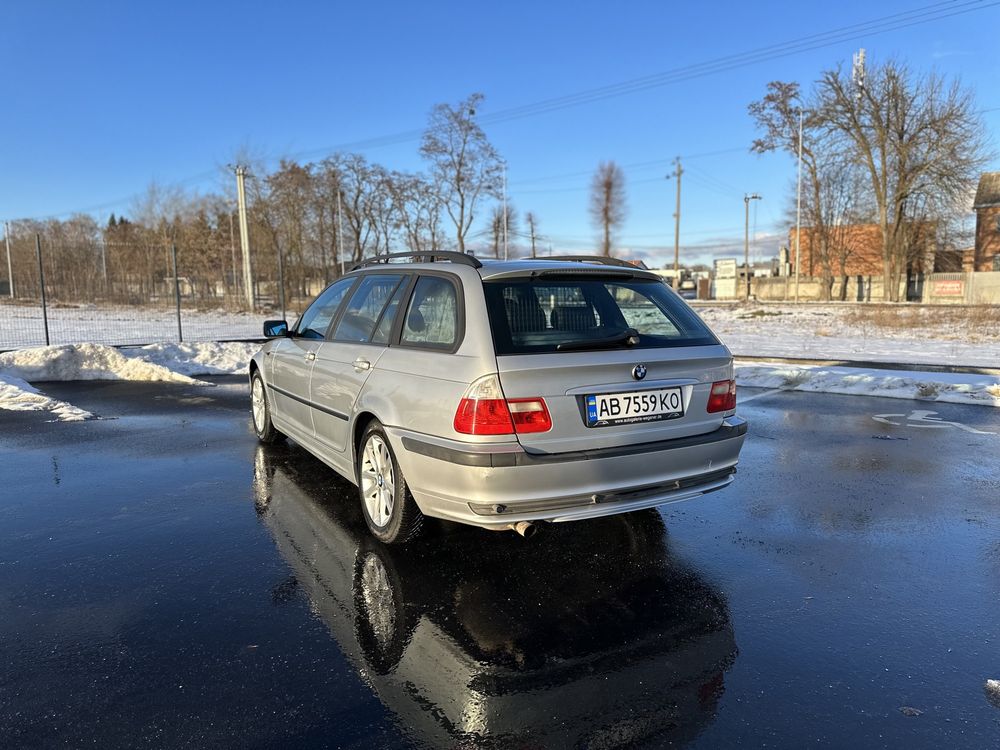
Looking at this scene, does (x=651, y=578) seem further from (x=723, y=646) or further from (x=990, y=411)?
(x=990, y=411)

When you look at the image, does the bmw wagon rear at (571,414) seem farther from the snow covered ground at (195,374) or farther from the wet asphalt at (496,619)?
the snow covered ground at (195,374)

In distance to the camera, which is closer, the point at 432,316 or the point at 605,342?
the point at 605,342

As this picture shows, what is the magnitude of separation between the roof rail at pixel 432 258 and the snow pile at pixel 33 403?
4.85m

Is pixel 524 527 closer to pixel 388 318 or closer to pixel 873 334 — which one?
pixel 388 318

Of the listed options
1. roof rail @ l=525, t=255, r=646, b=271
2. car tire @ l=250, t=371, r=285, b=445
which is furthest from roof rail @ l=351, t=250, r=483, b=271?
car tire @ l=250, t=371, r=285, b=445

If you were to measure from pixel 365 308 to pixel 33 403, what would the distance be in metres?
6.28

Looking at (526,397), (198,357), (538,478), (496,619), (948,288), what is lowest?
(496,619)

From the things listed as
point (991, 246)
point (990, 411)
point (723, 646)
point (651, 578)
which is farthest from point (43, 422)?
point (991, 246)

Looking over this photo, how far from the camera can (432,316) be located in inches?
150

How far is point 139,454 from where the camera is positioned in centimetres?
613

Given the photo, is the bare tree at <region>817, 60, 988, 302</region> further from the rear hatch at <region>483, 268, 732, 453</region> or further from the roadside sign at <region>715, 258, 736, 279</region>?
the rear hatch at <region>483, 268, 732, 453</region>

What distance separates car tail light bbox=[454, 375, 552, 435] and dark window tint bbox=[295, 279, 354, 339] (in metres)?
2.13

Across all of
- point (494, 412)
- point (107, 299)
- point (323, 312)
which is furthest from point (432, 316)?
point (107, 299)

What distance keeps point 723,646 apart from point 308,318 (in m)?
4.08
